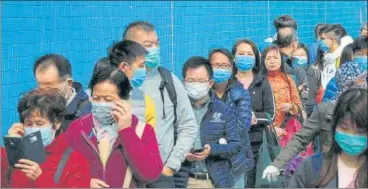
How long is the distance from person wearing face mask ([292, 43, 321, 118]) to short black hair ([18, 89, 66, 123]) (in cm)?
517

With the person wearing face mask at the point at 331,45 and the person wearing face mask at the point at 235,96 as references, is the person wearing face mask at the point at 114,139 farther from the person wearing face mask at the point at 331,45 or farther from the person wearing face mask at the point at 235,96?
the person wearing face mask at the point at 331,45

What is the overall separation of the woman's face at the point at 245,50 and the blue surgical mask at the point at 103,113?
3.31 meters

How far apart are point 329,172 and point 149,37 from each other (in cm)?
240

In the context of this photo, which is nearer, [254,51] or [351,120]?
[351,120]

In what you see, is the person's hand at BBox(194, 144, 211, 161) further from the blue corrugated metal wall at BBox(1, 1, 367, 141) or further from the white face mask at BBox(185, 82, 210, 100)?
the blue corrugated metal wall at BBox(1, 1, 367, 141)

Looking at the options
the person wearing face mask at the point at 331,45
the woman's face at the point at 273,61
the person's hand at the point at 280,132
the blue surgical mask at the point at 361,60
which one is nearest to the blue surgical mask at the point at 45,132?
the blue surgical mask at the point at 361,60

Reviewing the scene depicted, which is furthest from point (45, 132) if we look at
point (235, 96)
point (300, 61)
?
point (300, 61)

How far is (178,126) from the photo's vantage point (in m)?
6.71

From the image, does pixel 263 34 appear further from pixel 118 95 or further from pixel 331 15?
pixel 118 95

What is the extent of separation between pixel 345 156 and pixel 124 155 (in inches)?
51.5

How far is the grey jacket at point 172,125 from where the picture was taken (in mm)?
6609

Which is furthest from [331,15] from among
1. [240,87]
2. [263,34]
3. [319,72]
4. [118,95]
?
[118,95]

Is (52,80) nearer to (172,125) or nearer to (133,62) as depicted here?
(133,62)

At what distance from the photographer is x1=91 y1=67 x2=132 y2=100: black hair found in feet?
19.2
